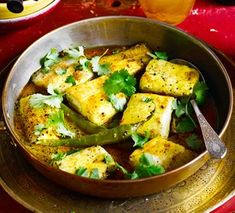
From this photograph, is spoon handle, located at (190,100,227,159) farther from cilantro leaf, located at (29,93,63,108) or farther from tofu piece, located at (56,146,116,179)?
cilantro leaf, located at (29,93,63,108)

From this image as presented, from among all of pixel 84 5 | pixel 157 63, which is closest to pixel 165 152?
pixel 157 63

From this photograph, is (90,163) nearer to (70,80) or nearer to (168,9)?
(70,80)

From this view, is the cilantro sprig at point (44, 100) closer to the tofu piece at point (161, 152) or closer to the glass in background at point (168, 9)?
the tofu piece at point (161, 152)

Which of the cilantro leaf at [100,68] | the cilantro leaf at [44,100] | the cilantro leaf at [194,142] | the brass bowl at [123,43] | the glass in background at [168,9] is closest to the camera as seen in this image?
the brass bowl at [123,43]

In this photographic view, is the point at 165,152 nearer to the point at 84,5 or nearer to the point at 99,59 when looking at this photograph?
the point at 99,59

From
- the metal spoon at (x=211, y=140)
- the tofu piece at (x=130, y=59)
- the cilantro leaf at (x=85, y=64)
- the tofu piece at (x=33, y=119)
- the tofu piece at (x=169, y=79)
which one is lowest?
the tofu piece at (x=33, y=119)

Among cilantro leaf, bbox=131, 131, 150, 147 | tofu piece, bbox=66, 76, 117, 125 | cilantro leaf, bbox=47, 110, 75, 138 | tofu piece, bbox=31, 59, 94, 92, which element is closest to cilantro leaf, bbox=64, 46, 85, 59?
tofu piece, bbox=31, 59, 94, 92

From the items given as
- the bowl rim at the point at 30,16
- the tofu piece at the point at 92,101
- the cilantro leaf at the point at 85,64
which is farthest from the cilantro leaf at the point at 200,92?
the bowl rim at the point at 30,16

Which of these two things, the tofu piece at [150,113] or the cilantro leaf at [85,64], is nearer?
the tofu piece at [150,113]
